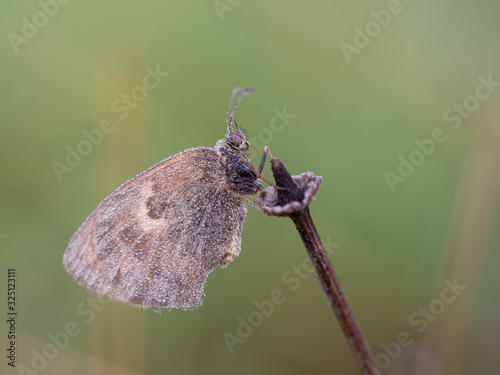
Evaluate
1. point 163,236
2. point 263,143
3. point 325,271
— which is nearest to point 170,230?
point 163,236

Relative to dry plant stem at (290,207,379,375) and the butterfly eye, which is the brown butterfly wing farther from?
dry plant stem at (290,207,379,375)

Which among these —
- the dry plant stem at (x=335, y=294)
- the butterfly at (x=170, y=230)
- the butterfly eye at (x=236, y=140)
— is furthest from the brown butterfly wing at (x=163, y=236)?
the dry plant stem at (x=335, y=294)

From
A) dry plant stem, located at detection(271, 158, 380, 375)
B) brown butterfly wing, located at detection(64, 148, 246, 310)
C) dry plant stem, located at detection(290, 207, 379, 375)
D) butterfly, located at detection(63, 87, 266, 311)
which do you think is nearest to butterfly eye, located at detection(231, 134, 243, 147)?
butterfly, located at detection(63, 87, 266, 311)

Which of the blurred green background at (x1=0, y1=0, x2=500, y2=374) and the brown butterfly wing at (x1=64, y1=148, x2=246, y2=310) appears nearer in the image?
the brown butterfly wing at (x1=64, y1=148, x2=246, y2=310)

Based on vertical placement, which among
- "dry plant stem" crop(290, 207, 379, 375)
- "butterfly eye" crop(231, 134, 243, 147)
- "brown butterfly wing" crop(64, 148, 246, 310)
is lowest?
"brown butterfly wing" crop(64, 148, 246, 310)

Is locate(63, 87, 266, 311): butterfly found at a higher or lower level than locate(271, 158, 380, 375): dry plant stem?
lower

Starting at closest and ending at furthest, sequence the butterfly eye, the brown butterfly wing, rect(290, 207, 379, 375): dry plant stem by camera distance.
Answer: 1. rect(290, 207, 379, 375): dry plant stem
2. the brown butterfly wing
3. the butterfly eye

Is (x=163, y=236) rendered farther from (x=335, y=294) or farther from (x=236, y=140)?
(x=335, y=294)

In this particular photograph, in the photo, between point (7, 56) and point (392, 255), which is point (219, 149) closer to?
point (392, 255)
